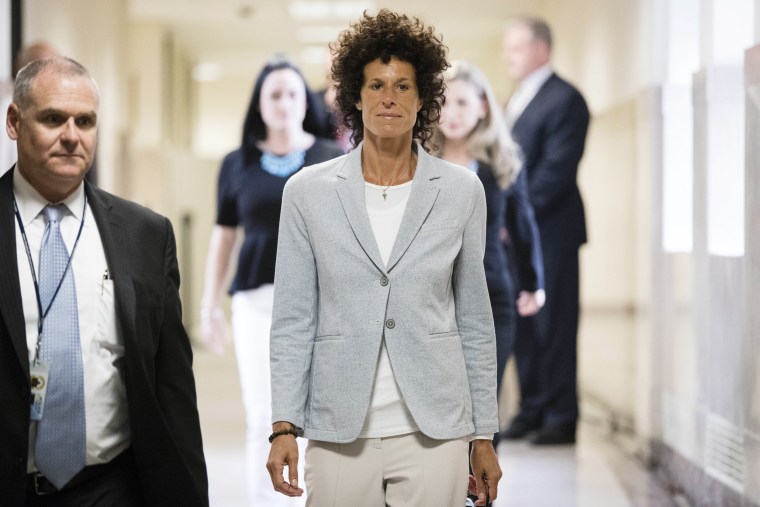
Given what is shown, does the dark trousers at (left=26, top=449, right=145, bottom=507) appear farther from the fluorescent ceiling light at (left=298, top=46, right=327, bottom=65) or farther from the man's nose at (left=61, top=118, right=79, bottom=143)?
the fluorescent ceiling light at (left=298, top=46, right=327, bottom=65)

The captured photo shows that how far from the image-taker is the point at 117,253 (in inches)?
86.5

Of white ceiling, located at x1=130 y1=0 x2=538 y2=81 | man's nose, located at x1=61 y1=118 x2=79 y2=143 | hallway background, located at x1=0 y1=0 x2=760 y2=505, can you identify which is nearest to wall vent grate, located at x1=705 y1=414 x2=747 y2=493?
hallway background, located at x1=0 y1=0 x2=760 y2=505

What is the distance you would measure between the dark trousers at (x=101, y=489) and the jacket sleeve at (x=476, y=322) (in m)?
0.69

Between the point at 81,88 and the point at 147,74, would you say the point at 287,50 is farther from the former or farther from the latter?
the point at 81,88

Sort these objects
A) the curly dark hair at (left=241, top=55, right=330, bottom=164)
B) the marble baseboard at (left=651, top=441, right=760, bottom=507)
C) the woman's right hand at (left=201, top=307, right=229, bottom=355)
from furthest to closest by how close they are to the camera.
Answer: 1. the woman's right hand at (left=201, top=307, right=229, bottom=355)
2. the curly dark hair at (left=241, top=55, right=330, bottom=164)
3. the marble baseboard at (left=651, top=441, right=760, bottom=507)

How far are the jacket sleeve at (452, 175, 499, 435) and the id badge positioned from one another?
80 centimetres

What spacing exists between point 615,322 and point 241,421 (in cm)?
237

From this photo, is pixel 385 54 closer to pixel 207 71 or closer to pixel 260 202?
pixel 260 202

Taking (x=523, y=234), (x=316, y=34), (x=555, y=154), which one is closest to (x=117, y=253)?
(x=523, y=234)

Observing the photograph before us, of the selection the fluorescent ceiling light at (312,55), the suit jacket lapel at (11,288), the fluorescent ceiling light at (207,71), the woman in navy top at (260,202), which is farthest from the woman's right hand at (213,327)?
the fluorescent ceiling light at (207,71)

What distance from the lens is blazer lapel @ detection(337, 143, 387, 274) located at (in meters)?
2.17

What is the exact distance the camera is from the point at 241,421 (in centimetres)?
700

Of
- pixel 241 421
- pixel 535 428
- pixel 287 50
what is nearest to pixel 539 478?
pixel 535 428

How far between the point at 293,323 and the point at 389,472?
34cm
